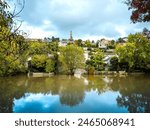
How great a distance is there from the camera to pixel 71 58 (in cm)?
2870

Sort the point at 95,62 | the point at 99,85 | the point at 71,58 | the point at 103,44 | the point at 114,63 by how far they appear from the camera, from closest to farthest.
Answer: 1. the point at 99,85
2. the point at 71,58
3. the point at 95,62
4. the point at 114,63
5. the point at 103,44

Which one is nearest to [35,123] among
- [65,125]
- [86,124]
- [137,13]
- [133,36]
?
[65,125]

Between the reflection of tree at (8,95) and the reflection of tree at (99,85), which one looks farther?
the reflection of tree at (99,85)

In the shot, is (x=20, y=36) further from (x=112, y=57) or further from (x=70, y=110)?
(x=112, y=57)

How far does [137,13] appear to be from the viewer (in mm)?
4484

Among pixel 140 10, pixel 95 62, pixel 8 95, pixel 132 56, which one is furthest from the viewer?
pixel 95 62

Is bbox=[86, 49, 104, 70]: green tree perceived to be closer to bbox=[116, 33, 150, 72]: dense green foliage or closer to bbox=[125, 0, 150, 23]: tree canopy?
bbox=[116, 33, 150, 72]: dense green foliage

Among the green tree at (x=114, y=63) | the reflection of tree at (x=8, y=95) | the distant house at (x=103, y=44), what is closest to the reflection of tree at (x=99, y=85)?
the reflection of tree at (x=8, y=95)

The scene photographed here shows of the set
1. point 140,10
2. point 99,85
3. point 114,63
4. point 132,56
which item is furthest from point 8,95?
point 114,63

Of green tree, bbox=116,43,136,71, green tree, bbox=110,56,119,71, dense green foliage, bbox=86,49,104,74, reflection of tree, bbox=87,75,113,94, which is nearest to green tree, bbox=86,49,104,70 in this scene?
dense green foliage, bbox=86,49,104,74

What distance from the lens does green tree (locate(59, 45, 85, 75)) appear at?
28719mm

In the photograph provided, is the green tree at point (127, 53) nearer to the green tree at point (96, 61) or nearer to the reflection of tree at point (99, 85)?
the green tree at point (96, 61)

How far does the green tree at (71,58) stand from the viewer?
28.7 m

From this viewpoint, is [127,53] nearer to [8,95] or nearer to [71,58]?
[71,58]
